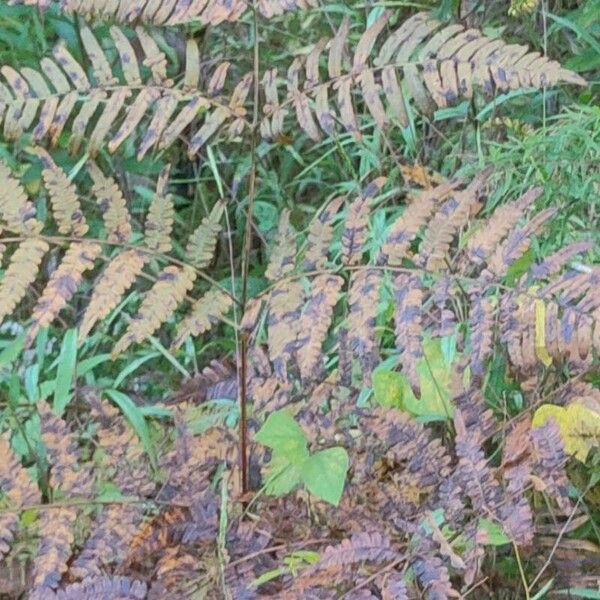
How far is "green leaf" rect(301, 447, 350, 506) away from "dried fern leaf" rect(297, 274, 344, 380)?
11 centimetres

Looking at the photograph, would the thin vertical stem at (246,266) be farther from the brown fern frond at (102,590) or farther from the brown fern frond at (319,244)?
the brown fern frond at (102,590)

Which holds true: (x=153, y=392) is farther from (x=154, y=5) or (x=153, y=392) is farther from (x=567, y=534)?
(x=154, y=5)

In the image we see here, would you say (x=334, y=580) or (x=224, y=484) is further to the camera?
(x=224, y=484)

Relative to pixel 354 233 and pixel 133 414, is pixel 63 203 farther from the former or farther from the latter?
pixel 133 414

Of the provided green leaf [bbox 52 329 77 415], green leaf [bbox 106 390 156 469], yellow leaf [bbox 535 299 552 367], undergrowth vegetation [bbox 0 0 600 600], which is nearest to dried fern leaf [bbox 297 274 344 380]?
undergrowth vegetation [bbox 0 0 600 600]

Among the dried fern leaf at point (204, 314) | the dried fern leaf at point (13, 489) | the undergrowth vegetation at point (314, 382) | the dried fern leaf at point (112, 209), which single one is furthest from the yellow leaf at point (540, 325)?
the dried fern leaf at point (13, 489)

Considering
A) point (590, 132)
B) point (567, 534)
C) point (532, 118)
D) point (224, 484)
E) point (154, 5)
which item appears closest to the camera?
point (154, 5)

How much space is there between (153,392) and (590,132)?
2.96 feet

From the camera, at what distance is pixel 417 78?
100 centimetres

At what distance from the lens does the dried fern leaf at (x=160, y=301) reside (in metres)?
1.01

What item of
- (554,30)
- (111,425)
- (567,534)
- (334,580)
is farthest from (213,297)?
(554,30)

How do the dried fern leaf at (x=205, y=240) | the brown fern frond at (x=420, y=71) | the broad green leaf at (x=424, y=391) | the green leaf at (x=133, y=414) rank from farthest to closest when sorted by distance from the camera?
the green leaf at (x=133, y=414)
the broad green leaf at (x=424, y=391)
the dried fern leaf at (x=205, y=240)
the brown fern frond at (x=420, y=71)

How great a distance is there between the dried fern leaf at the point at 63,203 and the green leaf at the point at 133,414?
50cm

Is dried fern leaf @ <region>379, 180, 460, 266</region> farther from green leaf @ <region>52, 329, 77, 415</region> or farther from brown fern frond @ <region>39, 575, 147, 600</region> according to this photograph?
green leaf @ <region>52, 329, 77, 415</region>
